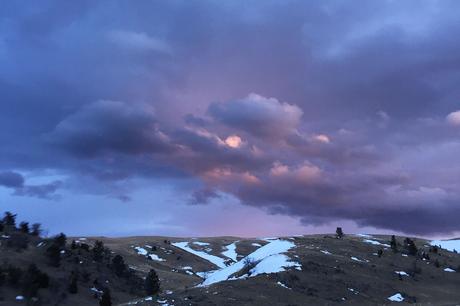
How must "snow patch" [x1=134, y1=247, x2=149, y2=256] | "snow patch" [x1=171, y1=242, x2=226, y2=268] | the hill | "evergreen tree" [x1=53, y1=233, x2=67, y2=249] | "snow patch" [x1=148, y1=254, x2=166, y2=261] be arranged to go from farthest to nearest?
"snow patch" [x1=171, y1=242, x2=226, y2=268], "snow patch" [x1=134, y1=247, x2=149, y2=256], "snow patch" [x1=148, y1=254, x2=166, y2=261], "evergreen tree" [x1=53, y1=233, x2=67, y2=249], the hill

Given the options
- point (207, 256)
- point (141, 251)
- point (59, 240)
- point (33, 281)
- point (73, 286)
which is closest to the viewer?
point (33, 281)

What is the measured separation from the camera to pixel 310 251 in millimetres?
66375

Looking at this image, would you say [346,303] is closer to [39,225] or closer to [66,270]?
[66,270]

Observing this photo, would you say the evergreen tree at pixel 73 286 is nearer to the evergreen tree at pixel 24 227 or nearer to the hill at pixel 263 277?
→ the hill at pixel 263 277

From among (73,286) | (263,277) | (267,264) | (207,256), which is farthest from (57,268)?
(207,256)

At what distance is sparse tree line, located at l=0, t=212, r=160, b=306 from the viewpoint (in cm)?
5634

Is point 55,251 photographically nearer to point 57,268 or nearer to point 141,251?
point 57,268

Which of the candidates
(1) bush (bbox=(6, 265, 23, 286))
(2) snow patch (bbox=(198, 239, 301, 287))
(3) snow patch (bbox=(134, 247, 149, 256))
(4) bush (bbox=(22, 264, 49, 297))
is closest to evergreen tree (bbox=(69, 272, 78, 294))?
(4) bush (bbox=(22, 264, 49, 297))

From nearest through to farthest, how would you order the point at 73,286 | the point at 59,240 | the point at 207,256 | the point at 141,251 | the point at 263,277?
the point at 263,277 → the point at 73,286 → the point at 59,240 → the point at 141,251 → the point at 207,256

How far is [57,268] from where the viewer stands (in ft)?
218

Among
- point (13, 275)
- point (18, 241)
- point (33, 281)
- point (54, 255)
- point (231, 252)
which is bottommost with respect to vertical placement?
point (33, 281)

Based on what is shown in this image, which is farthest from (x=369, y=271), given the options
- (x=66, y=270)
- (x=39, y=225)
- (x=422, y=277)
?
(x=39, y=225)

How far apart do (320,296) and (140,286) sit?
34340mm

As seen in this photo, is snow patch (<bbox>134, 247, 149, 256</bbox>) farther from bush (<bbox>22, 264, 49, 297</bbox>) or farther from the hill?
bush (<bbox>22, 264, 49, 297</bbox>)
